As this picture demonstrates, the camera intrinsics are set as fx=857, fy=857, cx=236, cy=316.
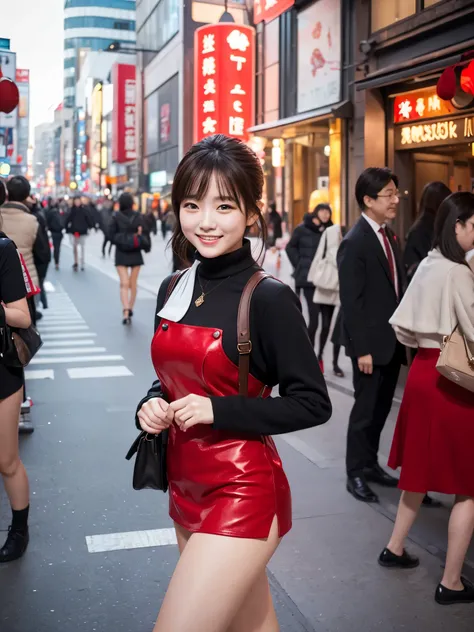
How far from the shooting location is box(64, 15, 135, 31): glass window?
135500 mm

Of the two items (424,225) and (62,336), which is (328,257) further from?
A: (62,336)

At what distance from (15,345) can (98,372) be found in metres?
5.91

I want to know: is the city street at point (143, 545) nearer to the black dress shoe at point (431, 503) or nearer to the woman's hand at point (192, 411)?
the black dress shoe at point (431, 503)

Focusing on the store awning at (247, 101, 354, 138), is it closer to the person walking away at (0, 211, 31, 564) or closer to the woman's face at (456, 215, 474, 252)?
the woman's face at (456, 215, 474, 252)

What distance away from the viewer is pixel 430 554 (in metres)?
4.71

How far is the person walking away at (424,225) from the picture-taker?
665 cm

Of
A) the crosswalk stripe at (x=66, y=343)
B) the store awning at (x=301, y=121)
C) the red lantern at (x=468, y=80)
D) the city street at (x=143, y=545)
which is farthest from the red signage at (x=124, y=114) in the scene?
the city street at (x=143, y=545)

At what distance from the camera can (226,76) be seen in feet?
91.9

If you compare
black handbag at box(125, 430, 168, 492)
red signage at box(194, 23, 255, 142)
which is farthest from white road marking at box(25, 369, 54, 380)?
red signage at box(194, 23, 255, 142)

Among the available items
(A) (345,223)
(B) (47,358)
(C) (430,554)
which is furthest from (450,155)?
(C) (430,554)

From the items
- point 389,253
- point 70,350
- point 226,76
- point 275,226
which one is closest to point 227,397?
point 389,253

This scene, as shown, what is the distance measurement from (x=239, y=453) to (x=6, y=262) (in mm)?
2184

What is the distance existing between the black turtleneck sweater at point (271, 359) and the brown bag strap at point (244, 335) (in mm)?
22

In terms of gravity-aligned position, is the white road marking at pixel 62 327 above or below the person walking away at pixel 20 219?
below
